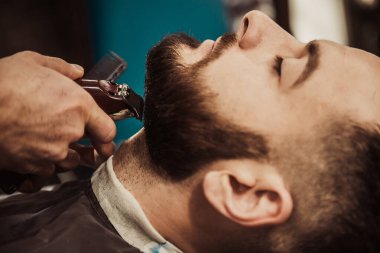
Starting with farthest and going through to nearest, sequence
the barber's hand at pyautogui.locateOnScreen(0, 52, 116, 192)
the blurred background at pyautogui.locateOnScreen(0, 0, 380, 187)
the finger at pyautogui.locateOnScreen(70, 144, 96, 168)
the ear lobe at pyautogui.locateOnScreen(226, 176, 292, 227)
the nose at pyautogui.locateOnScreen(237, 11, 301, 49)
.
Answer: the blurred background at pyautogui.locateOnScreen(0, 0, 380, 187) → the finger at pyautogui.locateOnScreen(70, 144, 96, 168) → the nose at pyautogui.locateOnScreen(237, 11, 301, 49) → the ear lobe at pyautogui.locateOnScreen(226, 176, 292, 227) → the barber's hand at pyautogui.locateOnScreen(0, 52, 116, 192)

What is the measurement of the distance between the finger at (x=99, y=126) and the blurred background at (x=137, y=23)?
264 centimetres

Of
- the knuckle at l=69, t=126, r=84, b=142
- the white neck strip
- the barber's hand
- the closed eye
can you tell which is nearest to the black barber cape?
the white neck strip

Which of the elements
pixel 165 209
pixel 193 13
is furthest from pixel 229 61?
pixel 193 13

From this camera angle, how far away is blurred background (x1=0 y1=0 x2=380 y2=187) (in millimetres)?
3705

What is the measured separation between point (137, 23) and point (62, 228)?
2.87m

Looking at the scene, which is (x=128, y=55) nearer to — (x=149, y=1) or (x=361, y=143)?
(x=149, y=1)

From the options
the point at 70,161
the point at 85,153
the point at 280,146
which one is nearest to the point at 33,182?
the point at 70,161

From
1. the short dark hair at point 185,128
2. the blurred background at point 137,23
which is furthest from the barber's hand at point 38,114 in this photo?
the blurred background at point 137,23

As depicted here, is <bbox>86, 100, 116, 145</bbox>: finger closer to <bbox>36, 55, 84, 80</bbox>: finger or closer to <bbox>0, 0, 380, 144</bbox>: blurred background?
<bbox>36, 55, 84, 80</bbox>: finger

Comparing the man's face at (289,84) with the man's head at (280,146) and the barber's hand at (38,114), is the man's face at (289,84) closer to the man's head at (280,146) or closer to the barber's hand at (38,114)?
the man's head at (280,146)

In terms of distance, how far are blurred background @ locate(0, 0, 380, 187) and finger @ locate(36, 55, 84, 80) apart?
8.38ft

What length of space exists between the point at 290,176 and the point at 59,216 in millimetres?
803

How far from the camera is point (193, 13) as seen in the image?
389 centimetres

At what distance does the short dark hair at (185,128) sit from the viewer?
1255 millimetres
